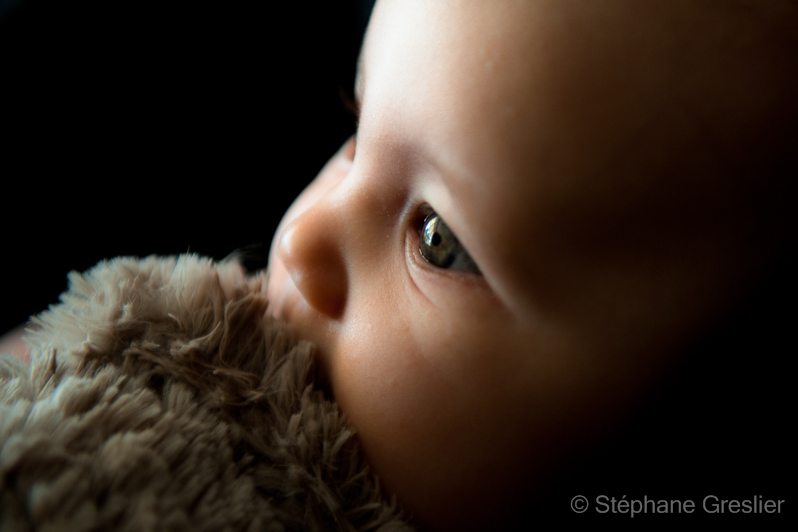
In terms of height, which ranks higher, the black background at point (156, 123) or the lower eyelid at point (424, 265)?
the black background at point (156, 123)

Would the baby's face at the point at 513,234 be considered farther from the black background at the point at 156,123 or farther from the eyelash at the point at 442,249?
the black background at the point at 156,123

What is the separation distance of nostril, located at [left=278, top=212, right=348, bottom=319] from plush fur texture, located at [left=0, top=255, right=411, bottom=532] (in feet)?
0.17

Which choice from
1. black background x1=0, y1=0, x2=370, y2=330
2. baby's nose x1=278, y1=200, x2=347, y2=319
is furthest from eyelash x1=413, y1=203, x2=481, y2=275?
black background x1=0, y1=0, x2=370, y2=330

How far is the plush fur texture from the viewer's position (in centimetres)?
38

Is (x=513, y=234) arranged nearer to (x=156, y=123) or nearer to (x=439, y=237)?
(x=439, y=237)

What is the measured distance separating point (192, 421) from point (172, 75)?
0.72 meters

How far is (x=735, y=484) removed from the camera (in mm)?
673

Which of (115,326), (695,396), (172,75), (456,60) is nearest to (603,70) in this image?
(456,60)

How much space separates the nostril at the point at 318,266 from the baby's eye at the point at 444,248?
0.11m

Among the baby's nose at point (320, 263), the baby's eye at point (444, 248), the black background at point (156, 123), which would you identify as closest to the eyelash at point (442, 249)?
the baby's eye at point (444, 248)

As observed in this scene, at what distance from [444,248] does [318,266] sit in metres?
0.15

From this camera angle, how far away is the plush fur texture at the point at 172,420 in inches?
15.0

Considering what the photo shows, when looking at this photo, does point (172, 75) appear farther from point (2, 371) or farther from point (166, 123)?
point (2, 371)

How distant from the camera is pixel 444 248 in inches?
22.2
